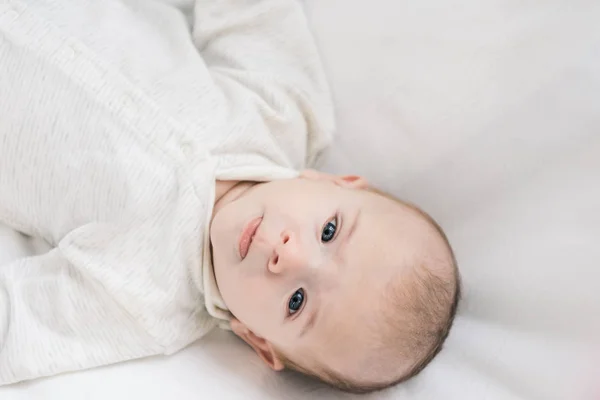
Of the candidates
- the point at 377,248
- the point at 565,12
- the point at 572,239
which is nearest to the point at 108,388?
the point at 377,248

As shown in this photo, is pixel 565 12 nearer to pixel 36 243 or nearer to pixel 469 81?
pixel 469 81

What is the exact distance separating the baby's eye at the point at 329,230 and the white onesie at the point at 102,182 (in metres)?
0.14

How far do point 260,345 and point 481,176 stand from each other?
443 millimetres

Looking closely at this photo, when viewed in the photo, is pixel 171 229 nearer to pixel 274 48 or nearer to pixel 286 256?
pixel 286 256

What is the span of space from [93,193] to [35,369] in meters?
0.26

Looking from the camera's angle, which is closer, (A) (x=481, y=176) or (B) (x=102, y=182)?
(B) (x=102, y=182)

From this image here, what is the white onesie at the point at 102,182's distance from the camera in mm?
1036

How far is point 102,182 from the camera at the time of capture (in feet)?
3.46

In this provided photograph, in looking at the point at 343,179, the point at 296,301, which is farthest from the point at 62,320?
the point at 343,179

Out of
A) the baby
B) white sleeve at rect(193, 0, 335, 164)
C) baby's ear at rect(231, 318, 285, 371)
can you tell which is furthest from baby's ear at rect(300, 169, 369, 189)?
baby's ear at rect(231, 318, 285, 371)

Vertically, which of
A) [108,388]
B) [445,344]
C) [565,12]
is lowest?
[445,344]

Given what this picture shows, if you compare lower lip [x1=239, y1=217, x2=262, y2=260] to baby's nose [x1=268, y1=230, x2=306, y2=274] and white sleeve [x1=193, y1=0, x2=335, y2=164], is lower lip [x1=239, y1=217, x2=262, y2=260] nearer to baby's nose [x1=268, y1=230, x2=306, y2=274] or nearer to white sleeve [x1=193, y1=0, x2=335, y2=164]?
baby's nose [x1=268, y1=230, x2=306, y2=274]

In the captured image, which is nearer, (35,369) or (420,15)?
(35,369)

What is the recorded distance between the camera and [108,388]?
1.00 meters
